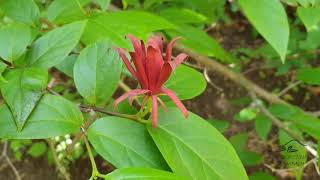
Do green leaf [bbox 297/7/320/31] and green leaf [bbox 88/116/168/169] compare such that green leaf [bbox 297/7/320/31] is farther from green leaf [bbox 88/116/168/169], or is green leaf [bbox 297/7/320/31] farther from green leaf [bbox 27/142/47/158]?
green leaf [bbox 27/142/47/158]

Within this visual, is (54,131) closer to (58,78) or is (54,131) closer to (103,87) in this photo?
(103,87)

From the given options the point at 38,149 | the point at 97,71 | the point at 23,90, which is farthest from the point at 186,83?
the point at 38,149

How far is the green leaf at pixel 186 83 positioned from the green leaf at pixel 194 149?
3.8 inches

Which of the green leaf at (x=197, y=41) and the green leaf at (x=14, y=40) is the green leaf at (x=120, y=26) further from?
the green leaf at (x=197, y=41)

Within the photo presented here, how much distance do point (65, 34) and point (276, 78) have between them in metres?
2.00

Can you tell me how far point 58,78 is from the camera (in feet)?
8.40

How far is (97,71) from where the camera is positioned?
2.84ft

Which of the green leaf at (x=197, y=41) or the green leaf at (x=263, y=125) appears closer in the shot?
the green leaf at (x=197, y=41)

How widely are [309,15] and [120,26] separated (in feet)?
1.24

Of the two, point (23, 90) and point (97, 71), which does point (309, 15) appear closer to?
point (97, 71)

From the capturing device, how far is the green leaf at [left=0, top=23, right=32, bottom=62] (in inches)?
34.2

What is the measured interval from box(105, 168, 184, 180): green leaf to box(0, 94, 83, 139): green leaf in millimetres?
121

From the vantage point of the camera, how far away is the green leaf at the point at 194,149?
2.52ft

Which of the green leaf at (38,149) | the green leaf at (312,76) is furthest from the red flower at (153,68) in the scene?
the green leaf at (38,149)
